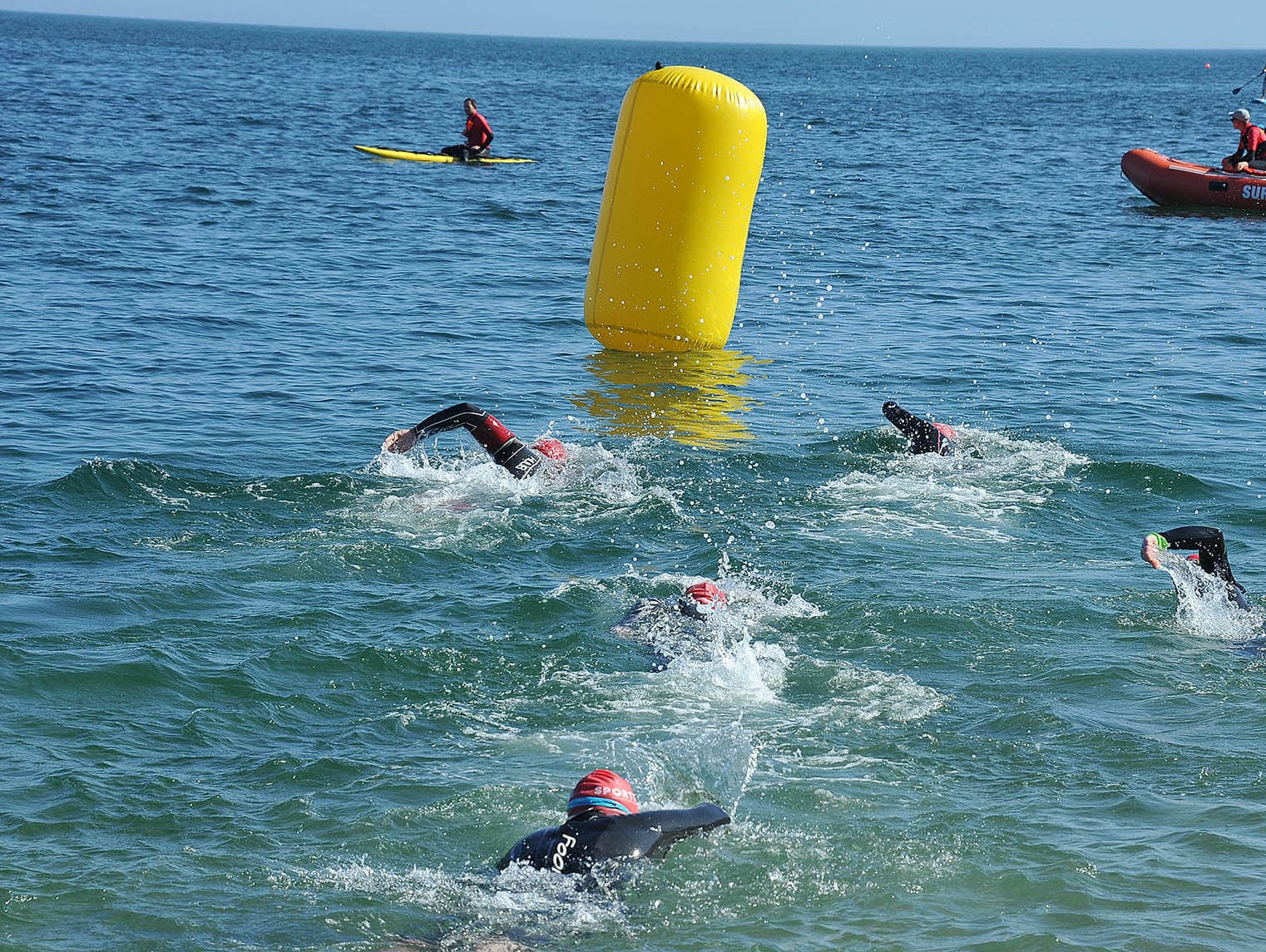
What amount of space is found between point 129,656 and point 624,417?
692cm

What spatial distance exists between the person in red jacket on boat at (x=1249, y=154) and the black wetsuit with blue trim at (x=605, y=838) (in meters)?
26.5

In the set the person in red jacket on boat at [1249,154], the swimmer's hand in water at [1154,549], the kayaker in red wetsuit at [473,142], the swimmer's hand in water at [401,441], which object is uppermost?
the person in red jacket on boat at [1249,154]

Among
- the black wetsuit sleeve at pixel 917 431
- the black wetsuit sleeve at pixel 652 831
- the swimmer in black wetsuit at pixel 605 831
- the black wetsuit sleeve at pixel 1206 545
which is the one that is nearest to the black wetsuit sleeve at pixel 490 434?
the black wetsuit sleeve at pixel 917 431

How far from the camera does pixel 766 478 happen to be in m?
12.5

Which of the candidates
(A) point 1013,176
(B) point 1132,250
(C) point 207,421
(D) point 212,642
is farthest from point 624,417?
(A) point 1013,176

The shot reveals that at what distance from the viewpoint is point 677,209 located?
14.7 meters

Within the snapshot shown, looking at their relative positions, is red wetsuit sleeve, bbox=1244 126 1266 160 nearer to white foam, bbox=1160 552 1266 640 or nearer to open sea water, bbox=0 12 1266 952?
open sea water, bbox=0 12 1266 952

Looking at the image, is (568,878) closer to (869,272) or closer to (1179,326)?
(1179,326)

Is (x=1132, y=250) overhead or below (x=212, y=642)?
overhead

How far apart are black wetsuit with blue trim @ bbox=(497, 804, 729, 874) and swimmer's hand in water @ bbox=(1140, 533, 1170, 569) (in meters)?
3.91

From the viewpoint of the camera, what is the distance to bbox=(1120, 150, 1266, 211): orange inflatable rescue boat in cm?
2870

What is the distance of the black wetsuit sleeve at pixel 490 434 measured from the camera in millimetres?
11094

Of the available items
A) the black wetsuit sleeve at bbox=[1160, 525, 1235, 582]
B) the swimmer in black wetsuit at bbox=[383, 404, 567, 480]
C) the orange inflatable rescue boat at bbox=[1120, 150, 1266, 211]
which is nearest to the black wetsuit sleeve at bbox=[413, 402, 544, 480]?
the swimmer in black wetsuit at bbox=[383, 404, 567, 480]

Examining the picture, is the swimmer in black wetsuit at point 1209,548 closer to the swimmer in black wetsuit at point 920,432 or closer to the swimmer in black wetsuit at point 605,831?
the swimmer in black wetsuit at point 920,432
